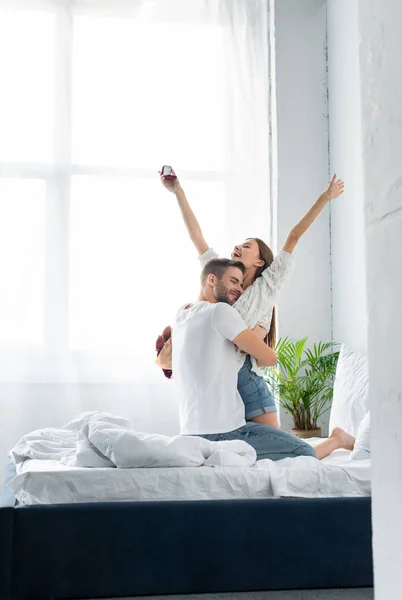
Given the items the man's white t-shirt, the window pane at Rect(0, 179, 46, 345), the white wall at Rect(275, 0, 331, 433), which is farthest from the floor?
the window pane at Rect(0, 179, 46, 345)

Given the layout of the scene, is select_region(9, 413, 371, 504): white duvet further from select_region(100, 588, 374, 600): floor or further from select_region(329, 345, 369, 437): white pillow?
select_region(329, 345, 369, 437): white pillow

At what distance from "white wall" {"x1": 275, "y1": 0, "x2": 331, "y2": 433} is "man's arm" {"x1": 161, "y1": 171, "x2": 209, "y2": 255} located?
1.17 meters

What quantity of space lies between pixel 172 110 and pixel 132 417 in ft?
6.78

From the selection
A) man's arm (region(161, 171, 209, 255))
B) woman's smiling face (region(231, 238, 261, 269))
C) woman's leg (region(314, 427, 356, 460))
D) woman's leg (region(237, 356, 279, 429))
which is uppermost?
man's arm (region(161, 171, 209, 255))

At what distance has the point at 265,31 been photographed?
5043 millimetres

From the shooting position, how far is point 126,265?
15.8 feet

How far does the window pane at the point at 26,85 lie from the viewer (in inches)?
189

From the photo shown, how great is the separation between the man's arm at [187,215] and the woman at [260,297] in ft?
0.25

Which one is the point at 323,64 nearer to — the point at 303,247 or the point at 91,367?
the point at 303,247

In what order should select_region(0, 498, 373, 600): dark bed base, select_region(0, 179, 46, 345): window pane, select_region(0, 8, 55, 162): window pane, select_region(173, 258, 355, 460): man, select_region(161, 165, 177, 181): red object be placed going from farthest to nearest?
select_region(0, 8, 55, 162): window pane → select_region(0, 179, 46, 345): window pane → select_region(161, 165, 177, 181): red object → select_region(173, 258, 355, 460): man → select_region(0, 498, 373, 600): dark bed base

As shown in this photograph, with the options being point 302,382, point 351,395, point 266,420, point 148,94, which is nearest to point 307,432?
point 302,382

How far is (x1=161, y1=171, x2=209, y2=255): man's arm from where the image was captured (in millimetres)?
3709

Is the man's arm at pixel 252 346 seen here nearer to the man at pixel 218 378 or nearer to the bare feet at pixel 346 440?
the man at pixel 218 378

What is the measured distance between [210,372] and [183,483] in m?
0.57
